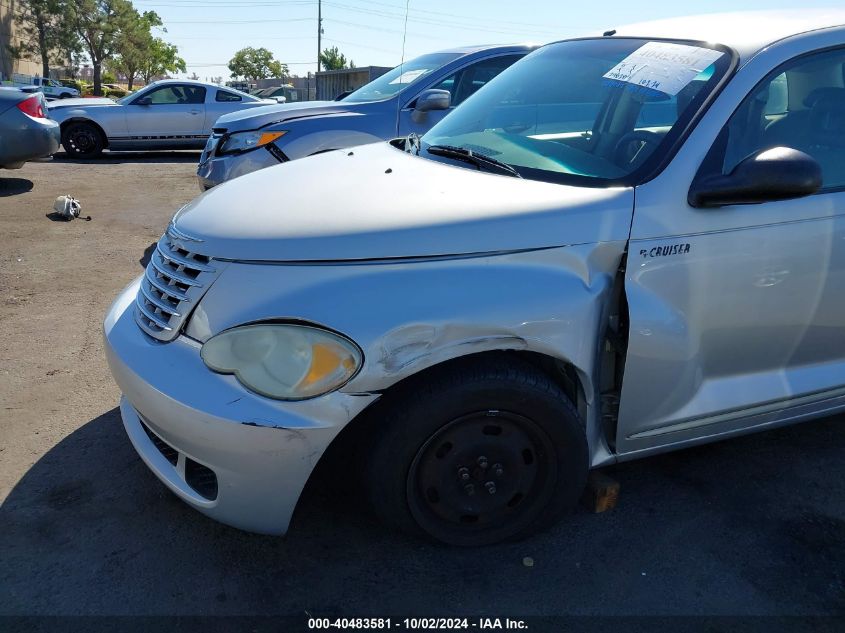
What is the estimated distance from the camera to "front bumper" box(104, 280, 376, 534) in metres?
2.09

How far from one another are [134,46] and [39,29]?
27.0 feet

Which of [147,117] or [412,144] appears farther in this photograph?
[147,117]

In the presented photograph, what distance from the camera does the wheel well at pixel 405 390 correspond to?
88.1 inches

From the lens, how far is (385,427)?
2.20 m

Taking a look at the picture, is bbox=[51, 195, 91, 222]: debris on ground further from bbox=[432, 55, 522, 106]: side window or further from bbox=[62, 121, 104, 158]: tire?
bbox=[62, 121, 104, 158]: tire

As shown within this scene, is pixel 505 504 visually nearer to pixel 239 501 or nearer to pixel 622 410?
pixel 622 410

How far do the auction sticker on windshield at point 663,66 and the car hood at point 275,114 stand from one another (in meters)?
3.84

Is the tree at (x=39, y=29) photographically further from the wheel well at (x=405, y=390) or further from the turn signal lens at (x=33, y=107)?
the wheel well at (x=405, y=390)

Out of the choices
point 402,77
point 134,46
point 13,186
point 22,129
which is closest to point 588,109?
point 402,77

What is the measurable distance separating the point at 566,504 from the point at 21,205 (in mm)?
7562

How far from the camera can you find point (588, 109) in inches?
119

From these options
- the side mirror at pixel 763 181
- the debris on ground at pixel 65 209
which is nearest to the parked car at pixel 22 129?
the debris on ground at pixel 65 209

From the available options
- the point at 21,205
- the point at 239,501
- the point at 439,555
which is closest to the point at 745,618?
the point at 439,555

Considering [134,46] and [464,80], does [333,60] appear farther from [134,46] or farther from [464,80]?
[464,80]
